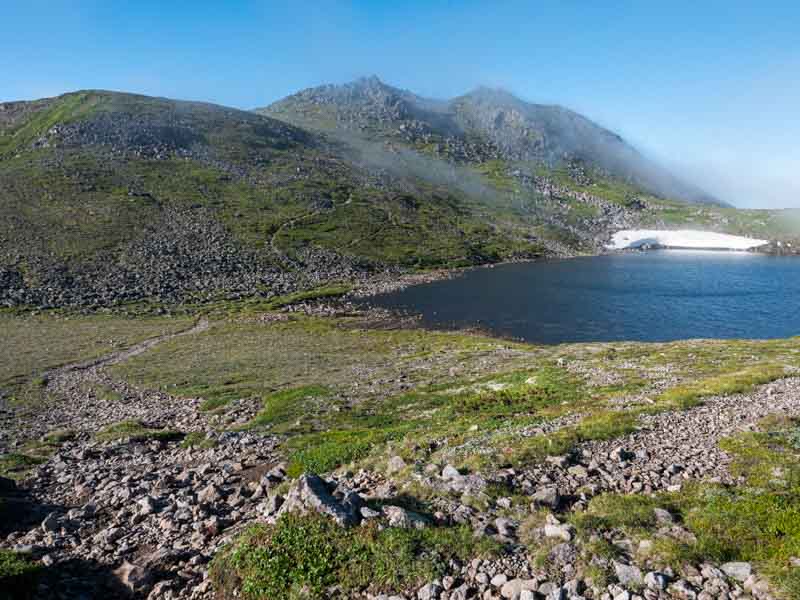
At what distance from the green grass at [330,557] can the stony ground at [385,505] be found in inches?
12.8

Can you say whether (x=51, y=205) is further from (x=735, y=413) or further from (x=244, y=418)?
(x=735, y=413)

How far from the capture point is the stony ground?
10406mm

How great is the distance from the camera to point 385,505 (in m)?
13.2

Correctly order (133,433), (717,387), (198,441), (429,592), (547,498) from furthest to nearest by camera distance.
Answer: (133,433) → (198,441) → (717,387) → (547,498) → (429,592)

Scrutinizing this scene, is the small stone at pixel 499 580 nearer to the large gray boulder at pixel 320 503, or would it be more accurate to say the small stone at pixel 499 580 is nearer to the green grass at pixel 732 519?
the green grass at pixel 732 519

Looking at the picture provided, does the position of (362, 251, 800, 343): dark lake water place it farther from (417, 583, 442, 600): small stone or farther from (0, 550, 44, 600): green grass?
(0, 550, 44, 600): green grass

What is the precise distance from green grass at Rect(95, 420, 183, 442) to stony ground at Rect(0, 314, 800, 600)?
1796mm

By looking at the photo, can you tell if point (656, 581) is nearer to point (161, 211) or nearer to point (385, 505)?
point (385, 505)

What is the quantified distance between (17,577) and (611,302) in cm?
11050

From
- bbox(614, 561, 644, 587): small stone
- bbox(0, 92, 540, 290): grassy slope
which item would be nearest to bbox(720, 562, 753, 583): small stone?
bbox(614, 561, 644, 587): small stone

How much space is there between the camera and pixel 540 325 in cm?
8669

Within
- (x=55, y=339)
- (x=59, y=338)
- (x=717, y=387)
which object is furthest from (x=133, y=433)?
(x=59, y=338)

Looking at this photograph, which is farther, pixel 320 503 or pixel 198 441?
pixel 198 441

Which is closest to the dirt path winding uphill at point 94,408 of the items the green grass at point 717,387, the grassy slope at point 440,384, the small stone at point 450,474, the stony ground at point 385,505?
the grassy slope at point 440,384
